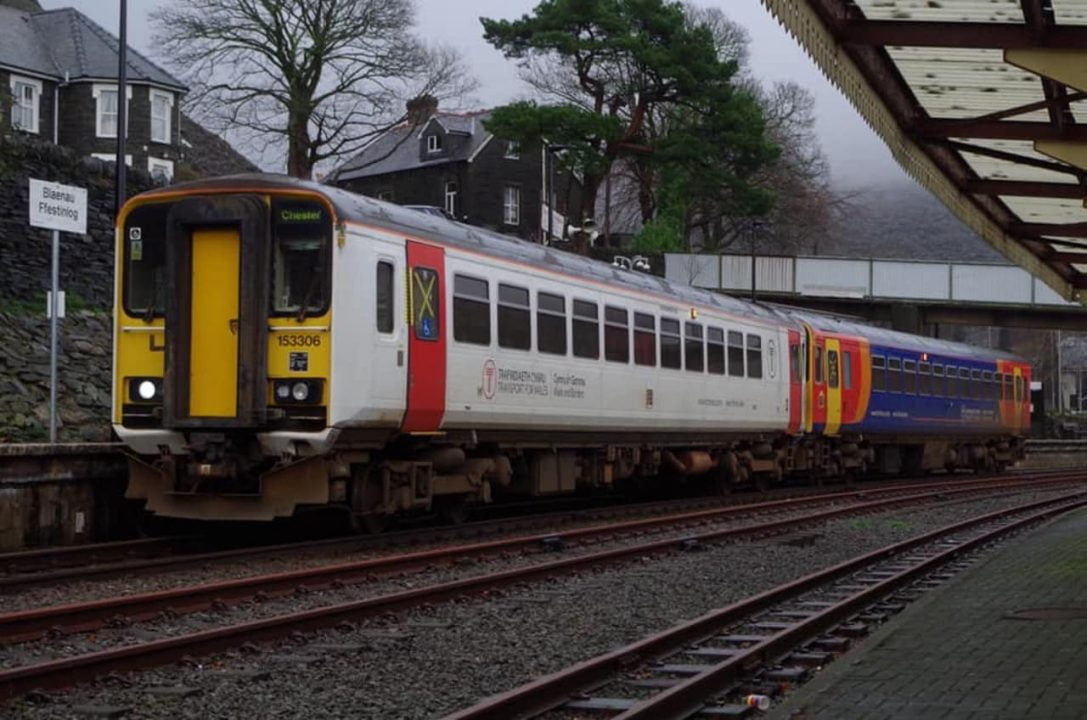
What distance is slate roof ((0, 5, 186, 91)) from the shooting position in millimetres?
51781

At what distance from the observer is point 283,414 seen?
13.6 m

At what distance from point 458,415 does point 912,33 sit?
6.82 meters

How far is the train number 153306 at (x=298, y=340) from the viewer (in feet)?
44.7

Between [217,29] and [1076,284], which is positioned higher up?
[217,29]

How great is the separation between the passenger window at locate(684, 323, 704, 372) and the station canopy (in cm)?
498

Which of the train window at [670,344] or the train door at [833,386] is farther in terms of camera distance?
the train door at [833,386]

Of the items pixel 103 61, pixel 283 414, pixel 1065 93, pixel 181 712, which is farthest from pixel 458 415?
pixel 103 61

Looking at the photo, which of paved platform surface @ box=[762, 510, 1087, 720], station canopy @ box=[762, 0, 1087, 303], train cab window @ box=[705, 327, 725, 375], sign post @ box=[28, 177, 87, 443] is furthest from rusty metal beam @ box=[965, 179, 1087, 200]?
sign post @ box=[28, 177, 87, 443]

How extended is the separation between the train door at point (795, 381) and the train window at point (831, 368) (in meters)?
1.47

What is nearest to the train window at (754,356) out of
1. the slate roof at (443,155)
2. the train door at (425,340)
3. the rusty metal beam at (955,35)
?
the train door at (425,340)

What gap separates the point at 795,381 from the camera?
26594mm

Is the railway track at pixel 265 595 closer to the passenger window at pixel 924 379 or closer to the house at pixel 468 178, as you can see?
the passenger window at pixel 924 379

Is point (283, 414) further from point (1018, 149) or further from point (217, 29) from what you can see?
point (217, 29)

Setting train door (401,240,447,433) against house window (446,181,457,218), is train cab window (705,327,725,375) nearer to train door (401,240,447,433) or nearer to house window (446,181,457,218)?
train door (401,240,447,433)
